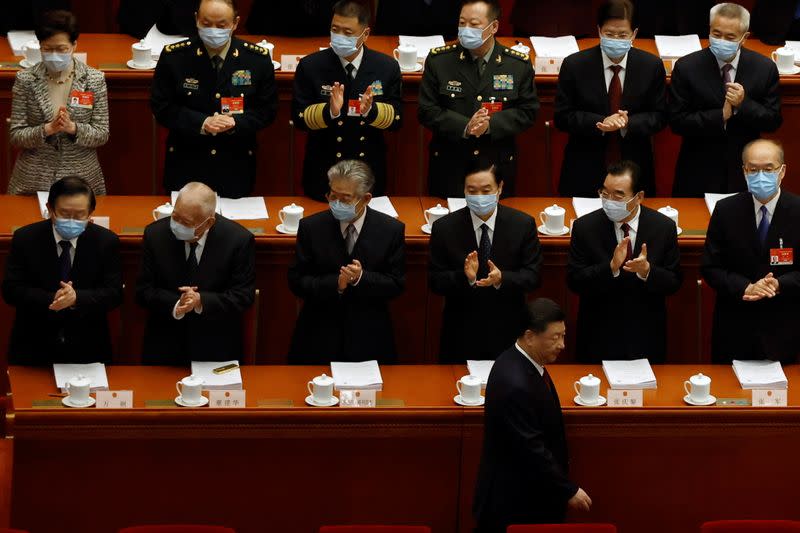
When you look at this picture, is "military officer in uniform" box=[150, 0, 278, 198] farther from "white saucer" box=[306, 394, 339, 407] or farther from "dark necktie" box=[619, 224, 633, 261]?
"dark necktie" box=[619, 224, 633, 261]

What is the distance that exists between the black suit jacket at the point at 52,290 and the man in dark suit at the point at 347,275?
81cm

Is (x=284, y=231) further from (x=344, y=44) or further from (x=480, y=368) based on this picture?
(x=480, y=368)

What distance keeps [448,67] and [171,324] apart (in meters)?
2.00

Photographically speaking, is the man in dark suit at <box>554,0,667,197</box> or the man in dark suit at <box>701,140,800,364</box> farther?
the man in dark suit at <box>554,0,667,197</box>

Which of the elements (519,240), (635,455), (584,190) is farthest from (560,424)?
(584,190)

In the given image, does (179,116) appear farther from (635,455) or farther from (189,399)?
(635,455)

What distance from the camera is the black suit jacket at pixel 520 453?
6.73m

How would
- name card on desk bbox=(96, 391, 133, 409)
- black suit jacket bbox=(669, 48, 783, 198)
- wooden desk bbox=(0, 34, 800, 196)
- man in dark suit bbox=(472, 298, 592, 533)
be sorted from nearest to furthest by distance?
man in dark suit bbox=(472, 298, 592, 533), name card on desk bbox=(96, 391, 133, 409), black suit jacket bbox=(669, 48, 783, 198), wooden desk bbox=(0, 34, 800, 196)

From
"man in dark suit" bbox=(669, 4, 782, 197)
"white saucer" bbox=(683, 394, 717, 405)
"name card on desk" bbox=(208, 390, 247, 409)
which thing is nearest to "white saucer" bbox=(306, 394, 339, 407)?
"name card on desk" bbox=(208, 390, 247, 409)

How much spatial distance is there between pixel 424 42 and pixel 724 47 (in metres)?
1.78

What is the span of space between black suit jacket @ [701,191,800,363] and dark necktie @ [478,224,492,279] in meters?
0.94

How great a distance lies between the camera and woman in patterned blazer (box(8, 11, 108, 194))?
27.5 feet

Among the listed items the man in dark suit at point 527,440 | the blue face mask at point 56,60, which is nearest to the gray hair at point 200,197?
the blue face mask at point 56,60

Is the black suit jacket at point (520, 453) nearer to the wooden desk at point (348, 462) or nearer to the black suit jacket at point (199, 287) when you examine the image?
the wooden desk at point (348, 462)
